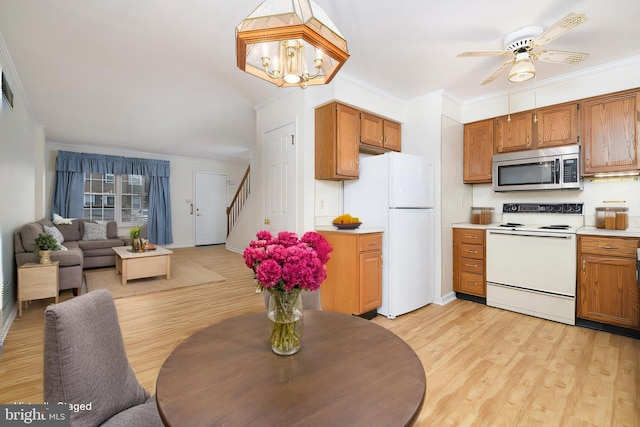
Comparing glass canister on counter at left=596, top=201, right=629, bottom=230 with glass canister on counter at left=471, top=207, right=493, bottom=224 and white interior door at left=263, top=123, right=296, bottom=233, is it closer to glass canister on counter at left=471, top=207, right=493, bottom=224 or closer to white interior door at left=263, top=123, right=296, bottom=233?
glass canister on counter at left=471, top=207, right=493, bottom=224

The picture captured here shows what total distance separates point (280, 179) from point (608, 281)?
3383 millimetres

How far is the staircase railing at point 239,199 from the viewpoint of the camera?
23.3 feet

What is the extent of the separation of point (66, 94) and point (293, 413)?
15.4ft

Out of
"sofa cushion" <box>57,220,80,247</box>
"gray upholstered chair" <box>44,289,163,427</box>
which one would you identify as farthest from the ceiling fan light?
"sofa cushion" <box>57,220,80,247</box>

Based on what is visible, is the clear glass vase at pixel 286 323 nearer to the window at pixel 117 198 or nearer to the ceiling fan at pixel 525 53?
the ceiling fan at pixel 525 53

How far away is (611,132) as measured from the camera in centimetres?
292

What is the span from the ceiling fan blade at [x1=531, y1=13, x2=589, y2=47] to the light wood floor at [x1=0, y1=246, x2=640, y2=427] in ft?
7.50

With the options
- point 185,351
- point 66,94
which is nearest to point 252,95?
point 66,94

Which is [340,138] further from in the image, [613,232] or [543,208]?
[613,232]

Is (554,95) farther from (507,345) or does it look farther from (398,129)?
(507,345)

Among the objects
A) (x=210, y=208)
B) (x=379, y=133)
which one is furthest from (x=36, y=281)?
(x=210, y=208)

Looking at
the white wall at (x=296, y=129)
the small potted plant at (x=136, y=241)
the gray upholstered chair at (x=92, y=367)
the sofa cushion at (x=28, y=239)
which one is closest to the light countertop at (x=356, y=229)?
the white wall at (x=296, y=129)

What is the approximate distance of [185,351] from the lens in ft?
3.24

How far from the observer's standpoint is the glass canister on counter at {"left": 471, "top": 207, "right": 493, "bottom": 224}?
12.4ft
